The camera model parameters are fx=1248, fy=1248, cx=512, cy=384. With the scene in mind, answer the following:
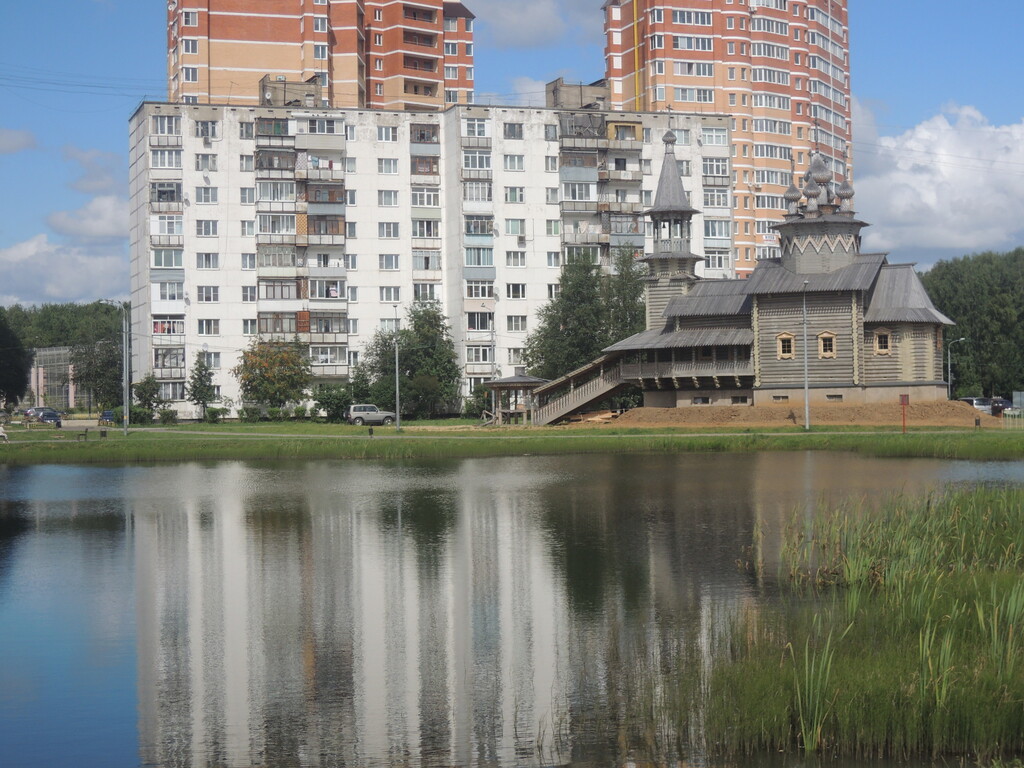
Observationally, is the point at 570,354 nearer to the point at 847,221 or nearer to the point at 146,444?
the point at 847,221

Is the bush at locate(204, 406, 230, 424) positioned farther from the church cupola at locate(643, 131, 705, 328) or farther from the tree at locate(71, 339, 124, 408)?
the church cupola at locate(643, 131, 705, 328)

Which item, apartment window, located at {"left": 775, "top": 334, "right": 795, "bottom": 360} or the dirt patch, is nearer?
the dirt patch

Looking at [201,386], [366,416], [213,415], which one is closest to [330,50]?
[201,386]

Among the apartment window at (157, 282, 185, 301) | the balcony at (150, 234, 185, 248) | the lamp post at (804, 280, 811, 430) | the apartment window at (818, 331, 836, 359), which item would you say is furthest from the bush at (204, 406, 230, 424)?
the apartment window at (818, 331, 836, 359)

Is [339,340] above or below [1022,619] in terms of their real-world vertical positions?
above

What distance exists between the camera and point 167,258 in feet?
345

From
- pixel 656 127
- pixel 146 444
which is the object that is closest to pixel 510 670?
pixel 146 444

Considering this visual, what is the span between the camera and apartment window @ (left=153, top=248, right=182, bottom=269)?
10475cm

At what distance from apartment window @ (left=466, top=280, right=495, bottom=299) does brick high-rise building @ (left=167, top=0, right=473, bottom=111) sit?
82.4 ft

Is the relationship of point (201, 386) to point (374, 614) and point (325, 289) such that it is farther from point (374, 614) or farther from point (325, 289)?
point (374, 614)

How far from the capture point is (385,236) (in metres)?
110

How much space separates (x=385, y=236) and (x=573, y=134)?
1913 cm

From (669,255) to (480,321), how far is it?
2721 centimetres

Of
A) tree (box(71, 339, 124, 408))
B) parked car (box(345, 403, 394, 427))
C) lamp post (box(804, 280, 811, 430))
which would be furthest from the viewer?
tree (box(71, 339, 124, 408))
